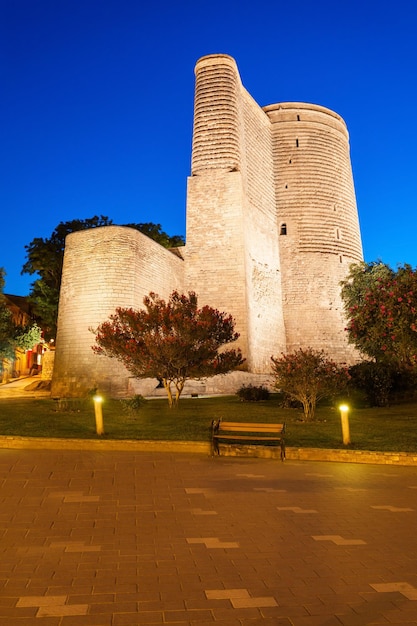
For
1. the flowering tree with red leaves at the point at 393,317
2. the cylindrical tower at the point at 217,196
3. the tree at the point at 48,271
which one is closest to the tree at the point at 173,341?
the flowering tree with red leaves at the point at 393,317

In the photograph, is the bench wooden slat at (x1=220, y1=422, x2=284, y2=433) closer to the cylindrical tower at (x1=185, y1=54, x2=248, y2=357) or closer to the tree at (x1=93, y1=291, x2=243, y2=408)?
the tree at (x1=93, y1=291, x2=243, y2=408)

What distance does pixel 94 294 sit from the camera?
21609 millimetres

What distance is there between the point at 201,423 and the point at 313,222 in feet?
73.2

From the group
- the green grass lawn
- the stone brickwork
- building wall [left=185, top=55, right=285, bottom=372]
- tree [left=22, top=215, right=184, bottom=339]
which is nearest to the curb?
the green grass lawn

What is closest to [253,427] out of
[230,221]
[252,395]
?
[252,395]

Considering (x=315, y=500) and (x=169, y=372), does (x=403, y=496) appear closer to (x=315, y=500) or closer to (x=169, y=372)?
(x=315, y=500)

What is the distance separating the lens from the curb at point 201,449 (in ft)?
24.4

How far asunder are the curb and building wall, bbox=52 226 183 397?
41.2 feet

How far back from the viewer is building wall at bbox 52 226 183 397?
819 inches

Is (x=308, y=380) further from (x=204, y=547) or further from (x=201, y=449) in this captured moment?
(x=204, y=547)

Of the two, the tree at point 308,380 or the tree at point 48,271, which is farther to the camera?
the tree at point 48,271

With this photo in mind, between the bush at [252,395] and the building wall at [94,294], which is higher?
the building wall at [94,294]

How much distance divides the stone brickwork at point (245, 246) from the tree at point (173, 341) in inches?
252

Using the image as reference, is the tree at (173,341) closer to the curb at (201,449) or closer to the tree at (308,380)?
the tree at (308,380)
